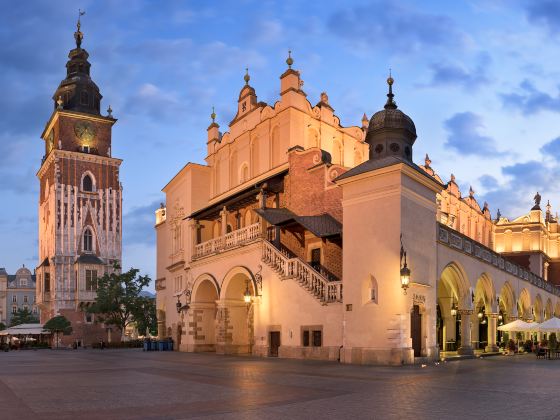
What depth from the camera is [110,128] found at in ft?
296

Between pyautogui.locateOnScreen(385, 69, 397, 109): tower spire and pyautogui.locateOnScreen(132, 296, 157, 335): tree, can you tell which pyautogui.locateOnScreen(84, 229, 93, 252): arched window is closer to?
pyautogui.locateOnScreen(132, 296, 157, 335): tree

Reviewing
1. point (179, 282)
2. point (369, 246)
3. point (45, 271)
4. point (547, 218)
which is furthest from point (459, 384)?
point (45, 271)

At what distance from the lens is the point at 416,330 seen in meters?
26.2

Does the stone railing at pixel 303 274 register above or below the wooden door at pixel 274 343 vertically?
above

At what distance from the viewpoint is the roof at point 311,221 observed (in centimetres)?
3023

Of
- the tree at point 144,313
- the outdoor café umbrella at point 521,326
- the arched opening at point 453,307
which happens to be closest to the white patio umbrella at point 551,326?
the outdoor café umbrella at point 521,326

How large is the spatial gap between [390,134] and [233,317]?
594 inches

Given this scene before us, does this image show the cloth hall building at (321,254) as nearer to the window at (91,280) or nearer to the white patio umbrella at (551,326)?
the white patio umbrella at (551,326)

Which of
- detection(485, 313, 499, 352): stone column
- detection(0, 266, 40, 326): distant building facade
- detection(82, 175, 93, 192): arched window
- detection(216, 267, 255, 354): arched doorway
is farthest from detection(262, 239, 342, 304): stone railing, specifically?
detection(0, 266, 40, 326): distant building facade

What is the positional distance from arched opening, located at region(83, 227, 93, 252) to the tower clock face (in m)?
12.8

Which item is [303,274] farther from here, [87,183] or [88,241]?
[87,183]

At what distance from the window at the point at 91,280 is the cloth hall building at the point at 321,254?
31.4m

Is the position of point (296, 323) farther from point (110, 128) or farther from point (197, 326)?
point (110, 128)

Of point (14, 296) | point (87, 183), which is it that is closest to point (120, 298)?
point (87, 183)
